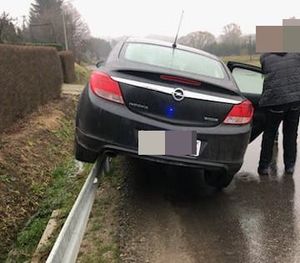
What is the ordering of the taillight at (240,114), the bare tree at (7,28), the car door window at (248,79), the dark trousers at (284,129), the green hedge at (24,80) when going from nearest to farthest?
the taillight at (240,114) → the dark trousers at (284,129) → the car door window at (248,79) → the green hedge at (24,80) → the bare tree at (7,28)

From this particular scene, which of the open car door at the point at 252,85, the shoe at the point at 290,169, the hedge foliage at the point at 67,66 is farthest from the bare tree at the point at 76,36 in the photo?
the shoe at the point at 290,169

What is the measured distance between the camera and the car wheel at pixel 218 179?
5.03 metres

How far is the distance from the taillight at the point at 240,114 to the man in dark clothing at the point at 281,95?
102cm

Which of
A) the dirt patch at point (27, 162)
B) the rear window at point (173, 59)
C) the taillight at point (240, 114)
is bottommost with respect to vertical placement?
the dirt patch at point (27, 162)

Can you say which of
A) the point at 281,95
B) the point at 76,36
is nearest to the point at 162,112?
the point at 281,95

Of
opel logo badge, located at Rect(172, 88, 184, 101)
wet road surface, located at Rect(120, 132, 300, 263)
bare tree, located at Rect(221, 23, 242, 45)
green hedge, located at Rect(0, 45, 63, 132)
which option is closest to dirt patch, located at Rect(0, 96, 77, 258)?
green hedge, located at Rect(0, 45, 63, 132)

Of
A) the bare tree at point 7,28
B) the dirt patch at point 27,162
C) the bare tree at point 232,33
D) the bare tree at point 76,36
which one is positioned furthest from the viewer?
the bare tree at point 76,36

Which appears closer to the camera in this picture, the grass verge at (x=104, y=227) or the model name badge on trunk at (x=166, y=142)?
the grass verge at (x=104, y=227)

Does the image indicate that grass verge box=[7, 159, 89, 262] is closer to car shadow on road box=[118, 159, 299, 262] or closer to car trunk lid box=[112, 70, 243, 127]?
car shadow on road box=[118, 159, 299, 262]

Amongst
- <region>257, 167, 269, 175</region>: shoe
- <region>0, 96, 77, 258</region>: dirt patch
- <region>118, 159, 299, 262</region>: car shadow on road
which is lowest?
<region>0, 96, 77, 258</region>: dirt patch

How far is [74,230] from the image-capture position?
11.8 feet

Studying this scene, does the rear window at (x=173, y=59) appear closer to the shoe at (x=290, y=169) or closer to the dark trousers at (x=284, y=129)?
the dark trousers at (x=284, y=129)

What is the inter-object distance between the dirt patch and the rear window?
2.53 meters

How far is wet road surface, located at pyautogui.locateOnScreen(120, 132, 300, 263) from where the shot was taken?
3.99 metres
